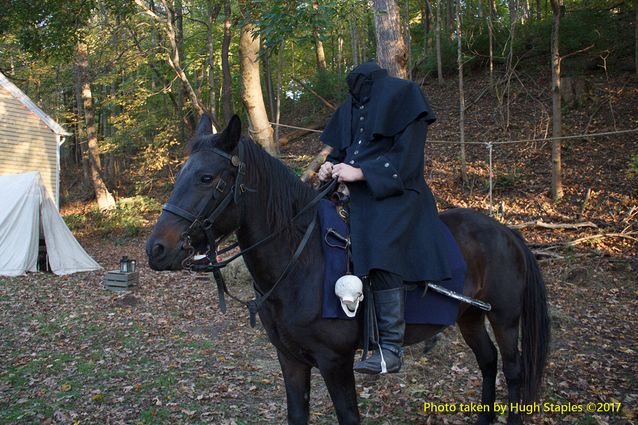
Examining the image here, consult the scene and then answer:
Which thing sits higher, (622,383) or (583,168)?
(583,168)

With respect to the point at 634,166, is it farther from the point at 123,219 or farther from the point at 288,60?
the point at 288,60

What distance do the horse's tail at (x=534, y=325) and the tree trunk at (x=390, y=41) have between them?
11.6 ft

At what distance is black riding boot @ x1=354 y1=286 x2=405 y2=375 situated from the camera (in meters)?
2.82

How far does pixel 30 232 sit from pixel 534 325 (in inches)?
500

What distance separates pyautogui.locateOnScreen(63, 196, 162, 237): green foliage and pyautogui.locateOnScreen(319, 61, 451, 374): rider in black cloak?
611 inches

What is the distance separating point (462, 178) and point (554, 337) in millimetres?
6649

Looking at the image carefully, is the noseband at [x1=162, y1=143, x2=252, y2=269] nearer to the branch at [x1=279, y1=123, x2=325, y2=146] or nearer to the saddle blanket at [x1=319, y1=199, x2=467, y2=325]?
the saddle blanket at [x1=319, y1=199, x2=467, y2=325]

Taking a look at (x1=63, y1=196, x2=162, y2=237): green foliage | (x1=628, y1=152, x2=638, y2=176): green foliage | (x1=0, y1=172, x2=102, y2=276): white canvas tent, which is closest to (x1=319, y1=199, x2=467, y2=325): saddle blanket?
(x1=628, y1=152, x2=638, y2=176): green foliage

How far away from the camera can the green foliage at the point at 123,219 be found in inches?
675

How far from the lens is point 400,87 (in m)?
2.90

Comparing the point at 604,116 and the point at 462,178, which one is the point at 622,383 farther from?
the point at 604,116

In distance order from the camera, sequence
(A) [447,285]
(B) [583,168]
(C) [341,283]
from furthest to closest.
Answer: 1. (B) [583,168]
2. (A) [447,285]
3. (C) [341,283]

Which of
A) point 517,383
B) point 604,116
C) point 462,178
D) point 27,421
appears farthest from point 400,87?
point 604,116

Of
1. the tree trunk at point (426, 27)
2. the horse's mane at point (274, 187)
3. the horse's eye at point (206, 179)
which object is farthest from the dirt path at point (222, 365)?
the tree trunk at point (426, 27)
